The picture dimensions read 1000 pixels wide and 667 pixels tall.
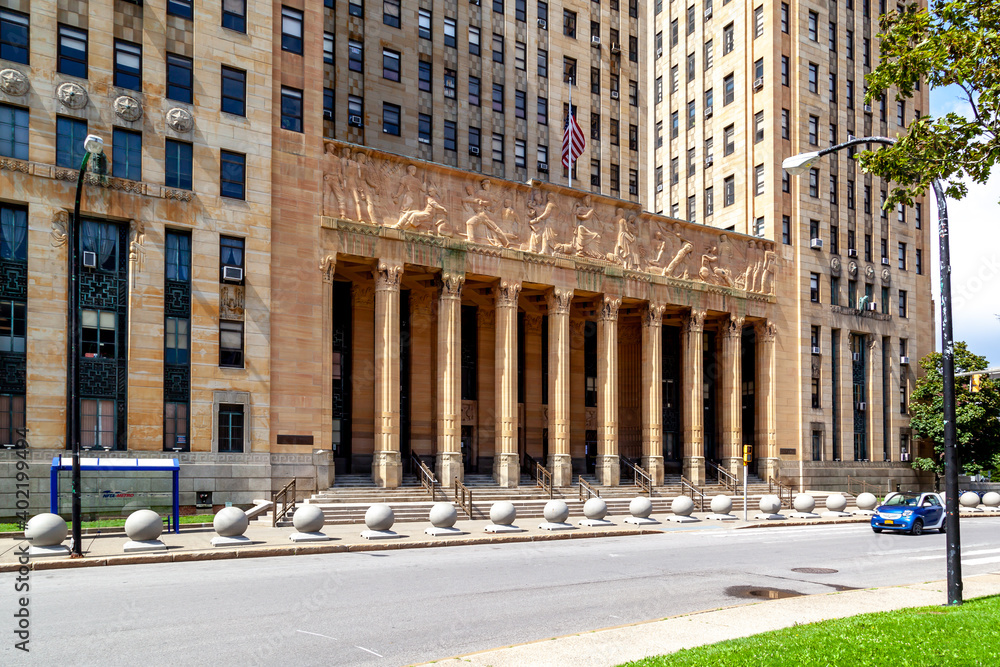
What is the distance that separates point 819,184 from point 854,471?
813 inches

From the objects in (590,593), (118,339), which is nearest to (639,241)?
(118,339)

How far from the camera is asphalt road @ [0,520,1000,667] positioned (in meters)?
11.4

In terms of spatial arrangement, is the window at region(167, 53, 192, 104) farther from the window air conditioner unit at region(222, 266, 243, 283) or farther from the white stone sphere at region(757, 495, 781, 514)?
the white stone sphere at region(757, 495, 781, 514)

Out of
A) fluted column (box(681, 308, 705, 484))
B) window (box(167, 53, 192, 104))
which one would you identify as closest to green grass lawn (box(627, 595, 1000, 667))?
window (box(167, 53, 192, 104))

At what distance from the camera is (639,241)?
169 ft

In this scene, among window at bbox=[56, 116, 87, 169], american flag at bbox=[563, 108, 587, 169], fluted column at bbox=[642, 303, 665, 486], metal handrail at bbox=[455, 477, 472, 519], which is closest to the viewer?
window at bbox=[56, 116, 87, 169]

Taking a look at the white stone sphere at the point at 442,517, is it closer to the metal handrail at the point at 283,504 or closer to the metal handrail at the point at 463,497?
the metal handrail at the point at 283,504

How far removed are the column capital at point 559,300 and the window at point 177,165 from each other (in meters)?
19.9

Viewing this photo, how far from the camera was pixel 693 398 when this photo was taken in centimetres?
5303

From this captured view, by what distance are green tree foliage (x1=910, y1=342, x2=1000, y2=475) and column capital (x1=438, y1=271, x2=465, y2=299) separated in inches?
1465

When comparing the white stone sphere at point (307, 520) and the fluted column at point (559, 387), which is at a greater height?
the fluted column at point (559, 387)

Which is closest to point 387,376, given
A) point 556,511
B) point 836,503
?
point 556,511

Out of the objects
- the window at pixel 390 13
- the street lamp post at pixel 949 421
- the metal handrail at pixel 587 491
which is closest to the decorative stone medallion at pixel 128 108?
the window at pixel 390 13

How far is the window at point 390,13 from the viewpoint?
49.7 m
